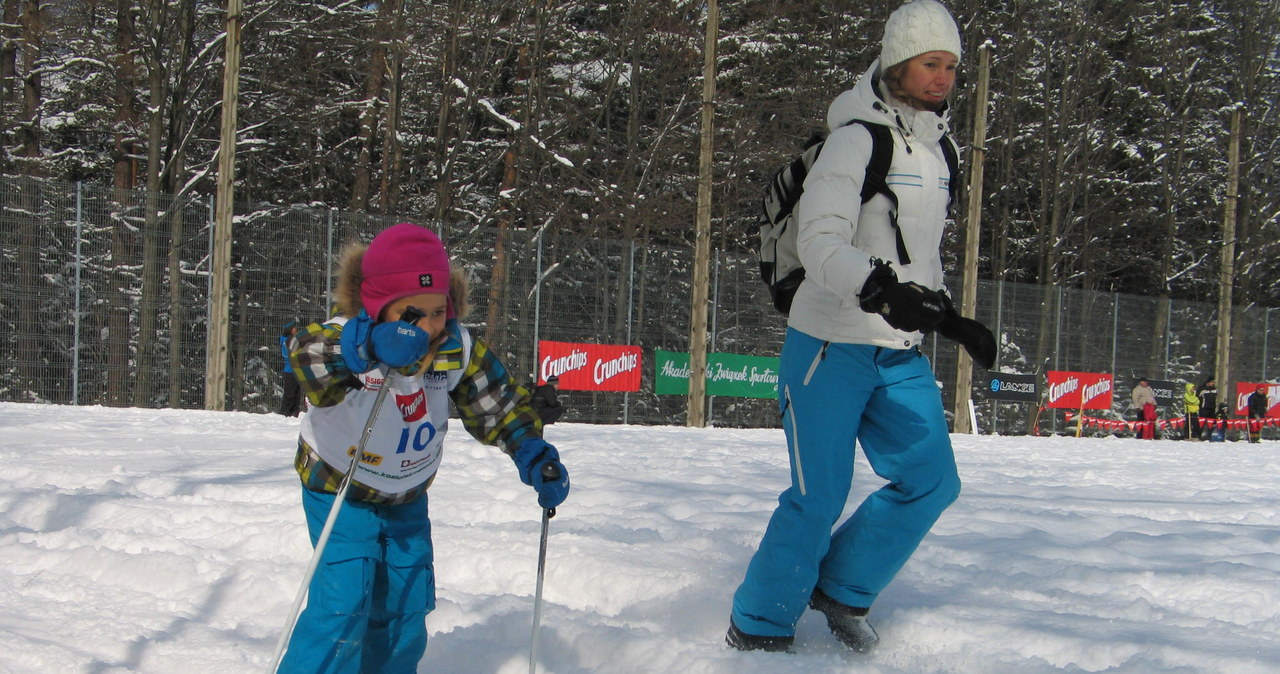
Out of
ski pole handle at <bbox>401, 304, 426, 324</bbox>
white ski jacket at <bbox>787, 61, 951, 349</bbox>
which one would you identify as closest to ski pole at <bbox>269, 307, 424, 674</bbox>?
ski pole handle at <bbox>401, 304, 426, 324</bbox>

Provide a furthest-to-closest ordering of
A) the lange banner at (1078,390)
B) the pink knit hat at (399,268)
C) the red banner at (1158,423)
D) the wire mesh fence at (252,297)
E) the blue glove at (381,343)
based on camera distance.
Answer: the lange banner at (1078,390) → the red banner at (1158,423) → the wire mesh fence at (252,297) → the pink knit hat at (399,268) → the blue glove at (381,343)

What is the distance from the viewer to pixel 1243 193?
31703 mm

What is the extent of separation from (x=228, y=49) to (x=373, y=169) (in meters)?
9.42

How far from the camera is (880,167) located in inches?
123

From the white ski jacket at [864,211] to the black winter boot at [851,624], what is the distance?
795 millimetres

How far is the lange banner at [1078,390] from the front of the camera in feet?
71.7

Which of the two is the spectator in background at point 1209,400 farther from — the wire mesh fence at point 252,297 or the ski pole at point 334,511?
the ski pole at point 334,511

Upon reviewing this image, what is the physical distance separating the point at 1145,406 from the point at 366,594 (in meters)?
21.0

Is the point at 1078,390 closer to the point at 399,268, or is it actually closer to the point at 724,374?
the point at 724,374

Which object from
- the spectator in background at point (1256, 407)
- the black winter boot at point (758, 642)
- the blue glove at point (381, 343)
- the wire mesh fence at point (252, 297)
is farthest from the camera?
the spectator in background at point (1256, 407)

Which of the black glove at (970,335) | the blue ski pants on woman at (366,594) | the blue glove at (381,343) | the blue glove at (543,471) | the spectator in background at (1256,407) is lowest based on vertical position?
the spectator in background at (1256,407)

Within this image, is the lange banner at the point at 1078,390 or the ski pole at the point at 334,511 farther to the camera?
the lange banner at the point at 1078,390

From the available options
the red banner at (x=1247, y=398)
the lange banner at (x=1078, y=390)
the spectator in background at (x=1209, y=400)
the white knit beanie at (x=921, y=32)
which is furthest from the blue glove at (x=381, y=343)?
the red banner at (x=1247, y=398)

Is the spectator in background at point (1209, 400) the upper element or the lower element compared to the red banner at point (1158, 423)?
upper
